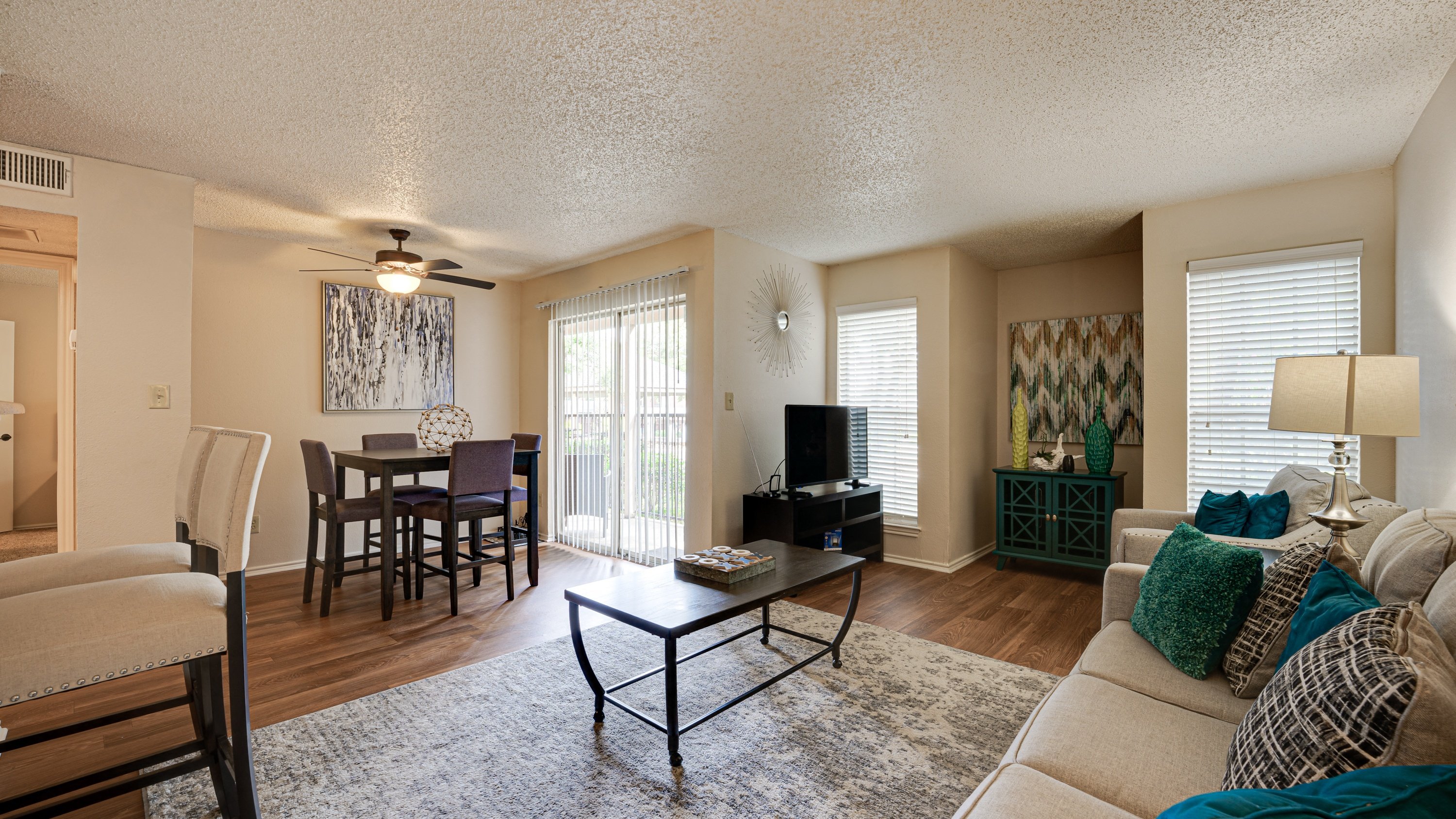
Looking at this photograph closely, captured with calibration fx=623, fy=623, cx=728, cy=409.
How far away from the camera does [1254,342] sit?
3473 millimetres

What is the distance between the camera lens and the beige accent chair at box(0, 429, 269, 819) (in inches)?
55.0

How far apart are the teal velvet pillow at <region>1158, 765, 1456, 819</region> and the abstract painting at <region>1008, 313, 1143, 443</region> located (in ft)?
14.6

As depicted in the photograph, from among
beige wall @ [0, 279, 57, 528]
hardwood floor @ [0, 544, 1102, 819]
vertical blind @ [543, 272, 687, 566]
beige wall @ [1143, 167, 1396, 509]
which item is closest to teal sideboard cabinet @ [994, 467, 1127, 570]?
hardwood floor @ [0, 544, 1102, 819]

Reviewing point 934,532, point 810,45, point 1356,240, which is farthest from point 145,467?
point 1356,240

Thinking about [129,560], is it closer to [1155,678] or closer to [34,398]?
[1155,678]

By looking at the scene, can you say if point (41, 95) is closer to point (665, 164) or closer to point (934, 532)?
point (665, 164)

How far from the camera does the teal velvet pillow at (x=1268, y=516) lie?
270 centimetres

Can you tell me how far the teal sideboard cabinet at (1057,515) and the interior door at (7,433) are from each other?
28.2 ft

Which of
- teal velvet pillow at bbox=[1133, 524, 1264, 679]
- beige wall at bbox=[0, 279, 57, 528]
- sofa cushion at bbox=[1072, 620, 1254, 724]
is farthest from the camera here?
beige wall at bbox=[0, 279, 57, 528]

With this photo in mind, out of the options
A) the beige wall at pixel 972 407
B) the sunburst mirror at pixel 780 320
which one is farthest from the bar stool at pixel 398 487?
the beige wall at pixel 972 407

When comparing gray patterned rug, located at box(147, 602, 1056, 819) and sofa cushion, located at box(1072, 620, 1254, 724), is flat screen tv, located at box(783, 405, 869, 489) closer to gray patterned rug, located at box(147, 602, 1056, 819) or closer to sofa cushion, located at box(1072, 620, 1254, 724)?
gray patterned rug, located at box(147, 602, 1056, 819)

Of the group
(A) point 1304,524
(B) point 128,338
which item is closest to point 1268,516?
(A) point 1304,524

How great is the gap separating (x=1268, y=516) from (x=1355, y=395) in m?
0.96

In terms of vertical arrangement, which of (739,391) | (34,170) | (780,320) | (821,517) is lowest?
(821,517)
